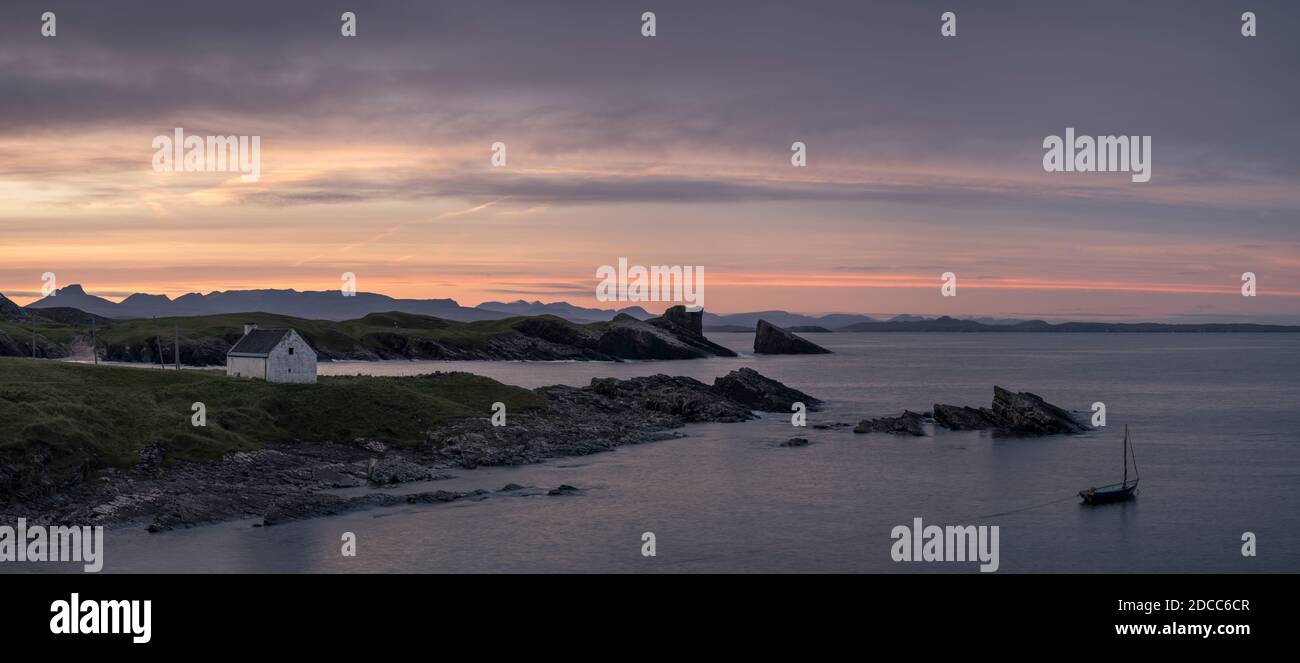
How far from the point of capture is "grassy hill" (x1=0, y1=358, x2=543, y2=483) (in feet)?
167

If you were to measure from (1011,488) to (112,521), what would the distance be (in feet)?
181

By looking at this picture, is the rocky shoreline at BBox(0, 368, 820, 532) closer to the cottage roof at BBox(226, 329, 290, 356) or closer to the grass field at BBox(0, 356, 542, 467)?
the grass field at BBox(0, 356, 542, 467)

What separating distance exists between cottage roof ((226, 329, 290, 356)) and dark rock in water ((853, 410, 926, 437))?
180 feet

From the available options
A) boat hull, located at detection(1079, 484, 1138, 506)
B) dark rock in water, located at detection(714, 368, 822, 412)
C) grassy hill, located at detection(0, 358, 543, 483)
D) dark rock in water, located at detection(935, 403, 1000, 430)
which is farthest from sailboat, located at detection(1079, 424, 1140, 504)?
dark rock in water, located at detection(714, 368, 822, 412)

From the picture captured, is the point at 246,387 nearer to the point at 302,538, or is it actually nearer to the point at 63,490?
the point at 63,490

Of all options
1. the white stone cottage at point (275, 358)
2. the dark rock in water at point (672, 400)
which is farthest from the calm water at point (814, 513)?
the white stone cottage at point (275, 358)

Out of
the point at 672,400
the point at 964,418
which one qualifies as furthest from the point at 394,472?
the point at 964,418

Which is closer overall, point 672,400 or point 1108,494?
point 1108,494

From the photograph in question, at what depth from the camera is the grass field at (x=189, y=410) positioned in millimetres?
51656

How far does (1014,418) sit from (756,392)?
31.0 metres

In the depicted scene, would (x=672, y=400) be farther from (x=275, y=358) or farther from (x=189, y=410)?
(x=189, y=410)

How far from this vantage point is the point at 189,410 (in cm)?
6291
